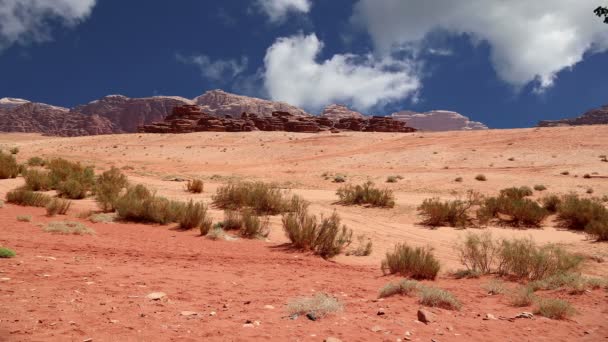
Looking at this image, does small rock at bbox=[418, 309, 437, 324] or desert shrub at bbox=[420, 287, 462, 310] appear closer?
small rock at bbox=[418, 309, 437, 324]

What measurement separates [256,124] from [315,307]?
105606 mm

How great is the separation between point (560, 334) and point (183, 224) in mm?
8011

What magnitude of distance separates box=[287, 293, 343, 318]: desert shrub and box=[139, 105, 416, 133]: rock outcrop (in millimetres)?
92043

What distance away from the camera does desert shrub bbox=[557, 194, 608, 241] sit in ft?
33.9

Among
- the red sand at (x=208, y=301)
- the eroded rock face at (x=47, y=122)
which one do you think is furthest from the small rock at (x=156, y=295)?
the eroded rock face at (x=47, y=122)

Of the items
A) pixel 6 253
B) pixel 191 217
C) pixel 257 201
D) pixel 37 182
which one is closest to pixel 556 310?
pixel 6 253

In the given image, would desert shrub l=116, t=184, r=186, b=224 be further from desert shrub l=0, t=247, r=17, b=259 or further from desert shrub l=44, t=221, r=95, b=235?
desert shrub l=0, t=247, r=17, b=259

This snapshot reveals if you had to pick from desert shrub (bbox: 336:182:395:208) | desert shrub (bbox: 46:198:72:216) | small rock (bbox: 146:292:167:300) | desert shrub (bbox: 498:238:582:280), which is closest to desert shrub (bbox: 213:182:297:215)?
desert shrub (bbox: 336:182:395:208)

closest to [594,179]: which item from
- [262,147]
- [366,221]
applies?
[366,221]

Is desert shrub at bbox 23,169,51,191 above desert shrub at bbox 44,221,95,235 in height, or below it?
above

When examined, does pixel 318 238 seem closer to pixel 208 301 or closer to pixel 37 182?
pixel 208 301

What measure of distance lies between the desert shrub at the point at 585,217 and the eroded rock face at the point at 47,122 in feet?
653

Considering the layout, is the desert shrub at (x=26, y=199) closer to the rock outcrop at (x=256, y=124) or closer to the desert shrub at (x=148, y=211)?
the desert shrub at (x=148, y=211)

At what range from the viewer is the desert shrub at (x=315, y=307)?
4301mm
